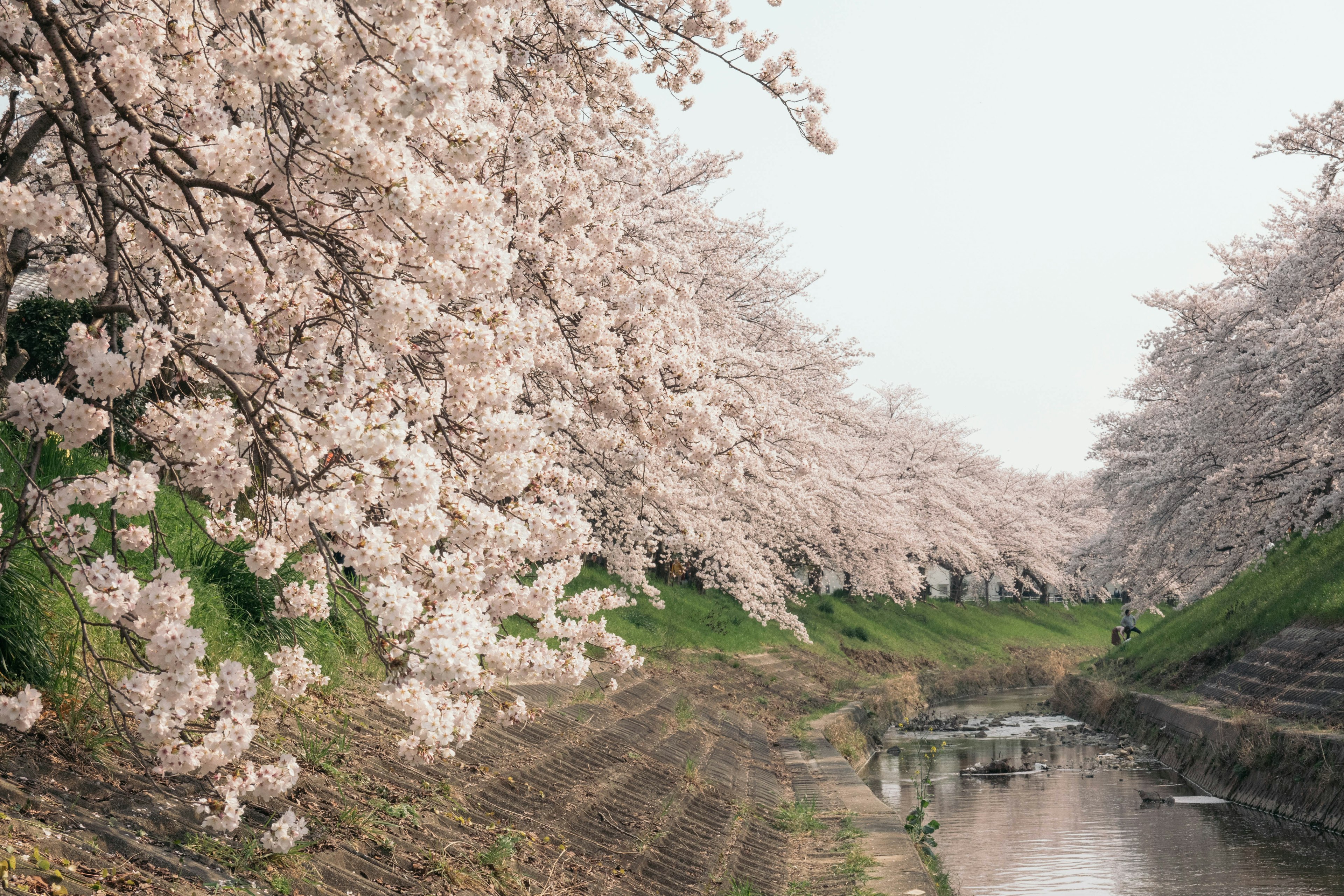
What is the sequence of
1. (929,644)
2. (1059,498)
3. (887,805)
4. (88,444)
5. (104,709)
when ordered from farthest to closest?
(1059,498), (929,644), (887,805), (88,444), (104,709)

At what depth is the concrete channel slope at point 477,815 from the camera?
4.11 m

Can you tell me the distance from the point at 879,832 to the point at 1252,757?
6.69 meters

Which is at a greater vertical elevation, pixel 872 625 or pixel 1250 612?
pixel 1250 612

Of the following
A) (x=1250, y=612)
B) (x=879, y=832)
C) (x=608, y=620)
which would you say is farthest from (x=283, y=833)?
(x=1250, y=612)

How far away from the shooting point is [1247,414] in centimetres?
1680

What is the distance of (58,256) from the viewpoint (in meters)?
4.97

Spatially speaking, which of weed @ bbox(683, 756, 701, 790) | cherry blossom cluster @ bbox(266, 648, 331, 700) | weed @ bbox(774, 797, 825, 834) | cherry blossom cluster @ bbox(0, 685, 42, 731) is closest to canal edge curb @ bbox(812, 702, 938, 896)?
weed @ bbox(774, 797, 825, 834)

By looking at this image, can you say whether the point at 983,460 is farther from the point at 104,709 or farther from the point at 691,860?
the point at 104,709

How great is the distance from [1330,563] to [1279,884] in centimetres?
894

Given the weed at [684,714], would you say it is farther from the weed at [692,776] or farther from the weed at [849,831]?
→ the weed at [849,831]

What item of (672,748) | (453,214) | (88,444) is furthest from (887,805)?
(453,214)

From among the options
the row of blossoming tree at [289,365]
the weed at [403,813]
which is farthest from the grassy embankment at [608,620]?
the weed at [403,813]

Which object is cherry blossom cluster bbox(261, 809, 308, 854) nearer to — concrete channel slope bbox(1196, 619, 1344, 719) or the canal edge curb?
the canal edge curb

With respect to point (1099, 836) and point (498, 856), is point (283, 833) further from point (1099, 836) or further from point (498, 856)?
point (1099, 836)
